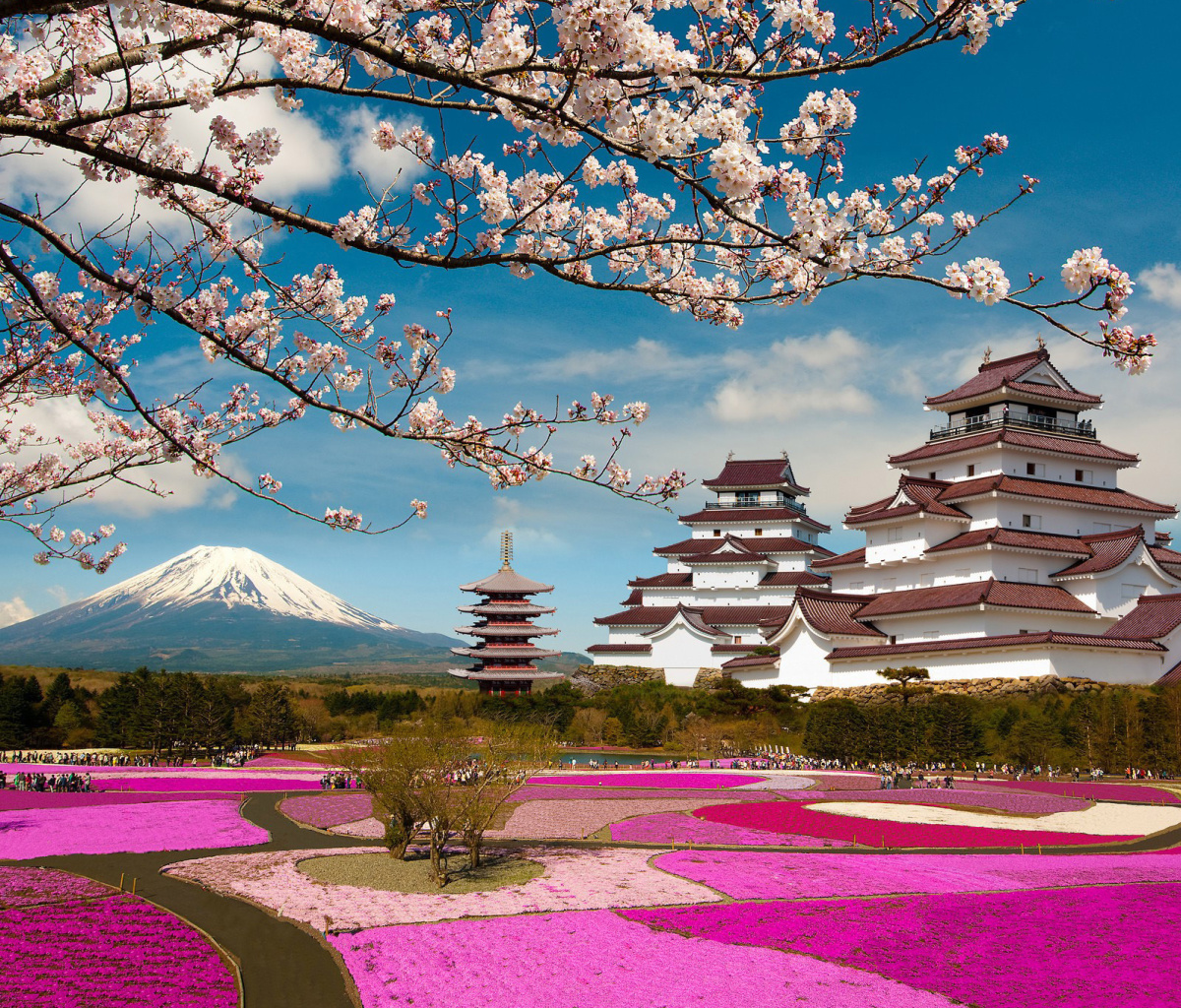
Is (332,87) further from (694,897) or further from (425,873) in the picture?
(425,873)

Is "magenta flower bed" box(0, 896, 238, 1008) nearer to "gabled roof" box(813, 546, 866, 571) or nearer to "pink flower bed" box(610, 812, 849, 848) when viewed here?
"pink flower bed" box(610, 812, 849, 848)

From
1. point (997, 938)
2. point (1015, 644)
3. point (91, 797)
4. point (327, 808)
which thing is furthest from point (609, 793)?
point (1015, 644)

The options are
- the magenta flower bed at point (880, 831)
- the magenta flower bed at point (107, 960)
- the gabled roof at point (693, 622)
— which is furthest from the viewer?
the gabled roof at point (693, 622)

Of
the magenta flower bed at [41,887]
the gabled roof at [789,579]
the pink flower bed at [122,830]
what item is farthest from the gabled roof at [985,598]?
the magenta flower bed at [41,887]

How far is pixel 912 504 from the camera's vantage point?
48344mm

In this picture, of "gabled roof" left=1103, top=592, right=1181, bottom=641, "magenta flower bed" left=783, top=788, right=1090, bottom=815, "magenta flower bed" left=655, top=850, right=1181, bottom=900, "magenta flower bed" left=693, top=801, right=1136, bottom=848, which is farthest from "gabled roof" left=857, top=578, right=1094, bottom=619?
"magenta flower bed" left=655, top=850, right=1181, bottom=900

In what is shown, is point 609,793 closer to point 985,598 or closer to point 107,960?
point 107,960

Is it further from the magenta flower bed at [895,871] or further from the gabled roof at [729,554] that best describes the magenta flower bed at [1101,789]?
the gabled roof at [729,554]

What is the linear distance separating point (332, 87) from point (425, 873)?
1563 cm

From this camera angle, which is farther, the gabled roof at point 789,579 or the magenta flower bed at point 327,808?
the gabled roof at point 789,579

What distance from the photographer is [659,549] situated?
7012 cm

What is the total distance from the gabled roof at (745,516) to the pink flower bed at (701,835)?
4527 centimetres

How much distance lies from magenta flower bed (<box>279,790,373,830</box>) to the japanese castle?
Result: 89.9ft

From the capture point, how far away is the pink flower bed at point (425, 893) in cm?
1484
